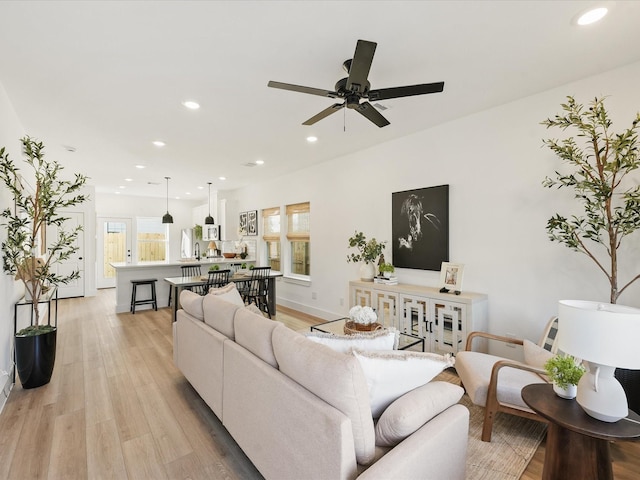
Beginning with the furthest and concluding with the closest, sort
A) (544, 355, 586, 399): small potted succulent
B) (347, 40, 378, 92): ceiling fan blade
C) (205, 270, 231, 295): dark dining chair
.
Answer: (205, 270, 231, 295): dark dining chair < (347, 40, 378, 92): ceiling fan blade < (544, 355, 586, 399): small potted succulent

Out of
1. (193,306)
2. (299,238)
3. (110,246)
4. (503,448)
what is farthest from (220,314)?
(110,246)

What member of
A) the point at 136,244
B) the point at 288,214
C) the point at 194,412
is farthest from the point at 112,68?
the point at 136,244

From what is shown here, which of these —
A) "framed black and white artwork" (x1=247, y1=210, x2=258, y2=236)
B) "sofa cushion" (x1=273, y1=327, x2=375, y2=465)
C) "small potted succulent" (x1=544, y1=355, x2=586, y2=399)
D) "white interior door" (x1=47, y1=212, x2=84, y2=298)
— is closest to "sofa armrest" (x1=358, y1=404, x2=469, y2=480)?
"sofa cushion" (x1=273, y1=327, x2=375, y2=465)

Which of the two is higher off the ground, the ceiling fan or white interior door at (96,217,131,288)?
the ceiling fan

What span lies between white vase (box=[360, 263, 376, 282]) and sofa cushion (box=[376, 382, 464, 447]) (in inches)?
110

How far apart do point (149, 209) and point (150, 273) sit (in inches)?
161

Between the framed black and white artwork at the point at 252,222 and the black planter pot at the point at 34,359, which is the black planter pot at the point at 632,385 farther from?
the framed black and white artwork at the point at 252,222

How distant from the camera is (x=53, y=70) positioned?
2.55 metres

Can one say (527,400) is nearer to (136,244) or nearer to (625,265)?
(625,265)

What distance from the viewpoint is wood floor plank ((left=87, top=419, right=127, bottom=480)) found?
1.89 m

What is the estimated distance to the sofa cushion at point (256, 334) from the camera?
A: 183cm

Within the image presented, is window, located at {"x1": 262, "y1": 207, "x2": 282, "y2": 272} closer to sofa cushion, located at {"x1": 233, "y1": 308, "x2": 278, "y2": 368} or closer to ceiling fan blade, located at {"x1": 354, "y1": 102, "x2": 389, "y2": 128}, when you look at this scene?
ceiling fan blade, located at {"x1": 354, "y1": 102, "x2": 389, "y2": 128}

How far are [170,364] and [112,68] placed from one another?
114 inches

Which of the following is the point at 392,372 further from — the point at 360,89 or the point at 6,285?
the point at 6,285
